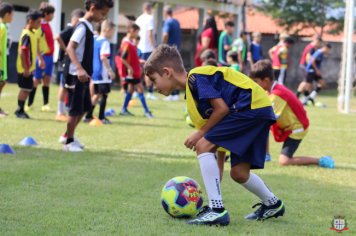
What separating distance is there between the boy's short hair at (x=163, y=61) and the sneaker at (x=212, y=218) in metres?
1.07

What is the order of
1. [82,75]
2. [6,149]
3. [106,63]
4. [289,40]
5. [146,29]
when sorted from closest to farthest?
[6,149], [82,75], [106,63], [146,29], [289,40]

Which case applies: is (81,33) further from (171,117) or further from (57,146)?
(171,117)

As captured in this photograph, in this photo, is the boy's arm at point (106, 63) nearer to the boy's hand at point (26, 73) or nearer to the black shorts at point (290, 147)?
the boy's hand at point (26, 73)

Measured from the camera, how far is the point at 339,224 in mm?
3004

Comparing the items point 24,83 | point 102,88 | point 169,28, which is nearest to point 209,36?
point 169,28

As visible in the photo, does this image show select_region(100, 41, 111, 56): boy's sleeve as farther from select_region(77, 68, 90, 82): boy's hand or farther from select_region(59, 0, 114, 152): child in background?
select_region(77, 68, 90, 82): boy's hand

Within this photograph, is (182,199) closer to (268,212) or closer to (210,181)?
(210,181)

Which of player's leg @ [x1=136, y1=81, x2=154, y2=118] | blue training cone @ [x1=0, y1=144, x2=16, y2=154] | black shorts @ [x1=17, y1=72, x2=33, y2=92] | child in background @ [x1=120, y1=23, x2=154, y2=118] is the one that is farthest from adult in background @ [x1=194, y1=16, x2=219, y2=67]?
blue training cone @ [x1=0, y1=144, x2=16, y2=154]

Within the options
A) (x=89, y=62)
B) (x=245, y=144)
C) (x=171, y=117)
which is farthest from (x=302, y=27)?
(x=245, y=144)

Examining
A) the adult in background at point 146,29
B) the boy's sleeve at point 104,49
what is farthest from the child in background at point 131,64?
the adult in background at point 146,29

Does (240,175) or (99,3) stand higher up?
(99,3)

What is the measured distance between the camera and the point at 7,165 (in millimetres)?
4344

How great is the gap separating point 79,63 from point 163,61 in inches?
98.5

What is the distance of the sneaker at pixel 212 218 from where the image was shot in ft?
9.66
